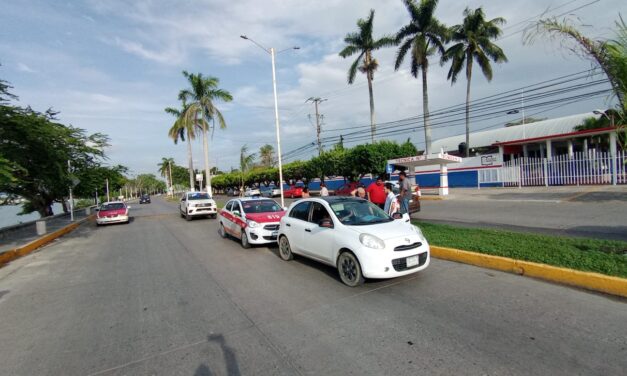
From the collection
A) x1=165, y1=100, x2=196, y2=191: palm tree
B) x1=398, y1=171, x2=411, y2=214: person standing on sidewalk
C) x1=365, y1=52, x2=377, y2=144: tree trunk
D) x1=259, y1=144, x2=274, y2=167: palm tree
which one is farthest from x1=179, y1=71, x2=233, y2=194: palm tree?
x1=259, y1=144, x2=274, y2=167: palm tree

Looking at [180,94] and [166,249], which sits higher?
[180,94]

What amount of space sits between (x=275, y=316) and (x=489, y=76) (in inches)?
1372

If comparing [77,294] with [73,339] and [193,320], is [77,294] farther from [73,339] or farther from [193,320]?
[193,320]

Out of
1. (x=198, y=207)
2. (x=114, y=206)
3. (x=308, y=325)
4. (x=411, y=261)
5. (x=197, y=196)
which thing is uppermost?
(x=197, y=196)

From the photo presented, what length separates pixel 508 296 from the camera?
15.8ft

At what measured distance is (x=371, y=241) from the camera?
5.41 meters

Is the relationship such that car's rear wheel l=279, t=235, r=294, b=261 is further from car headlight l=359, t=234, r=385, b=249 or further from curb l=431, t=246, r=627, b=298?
curb l=431, t=246, r=627, b=298

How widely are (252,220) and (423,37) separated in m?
27.2

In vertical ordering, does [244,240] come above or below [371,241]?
below

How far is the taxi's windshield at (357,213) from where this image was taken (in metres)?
6.14

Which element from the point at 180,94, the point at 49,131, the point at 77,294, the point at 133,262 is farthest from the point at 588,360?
the point at 180,94

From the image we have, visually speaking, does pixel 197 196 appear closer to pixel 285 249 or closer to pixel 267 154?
pixel 285 249

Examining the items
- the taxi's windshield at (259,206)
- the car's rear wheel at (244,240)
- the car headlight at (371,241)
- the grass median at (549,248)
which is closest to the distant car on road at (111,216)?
the taxi's windshield at (259,206)

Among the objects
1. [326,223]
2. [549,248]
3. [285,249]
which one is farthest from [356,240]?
[549,248]
